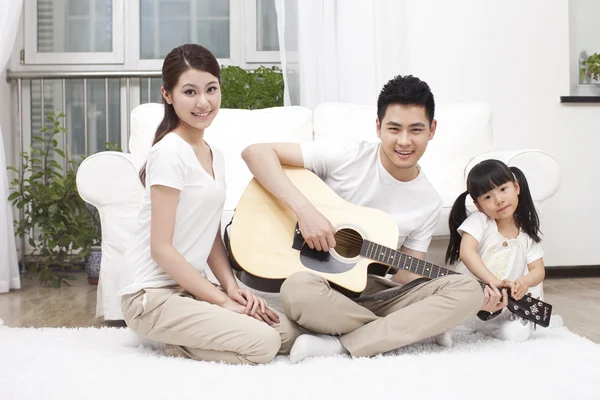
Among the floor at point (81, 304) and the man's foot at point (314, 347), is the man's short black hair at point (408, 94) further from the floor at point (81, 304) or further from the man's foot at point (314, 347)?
the floor at point (81, 304)

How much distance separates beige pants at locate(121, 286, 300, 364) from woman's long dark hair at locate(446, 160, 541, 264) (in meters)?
0.78

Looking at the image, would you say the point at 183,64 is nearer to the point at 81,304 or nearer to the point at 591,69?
the point at 81,304

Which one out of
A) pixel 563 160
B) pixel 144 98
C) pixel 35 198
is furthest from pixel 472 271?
pixel 144 98

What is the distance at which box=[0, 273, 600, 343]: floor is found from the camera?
7.38 ft

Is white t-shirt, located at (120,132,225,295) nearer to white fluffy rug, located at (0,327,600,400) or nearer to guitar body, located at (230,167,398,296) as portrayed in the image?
guitar body, located at (230,167,398,296)

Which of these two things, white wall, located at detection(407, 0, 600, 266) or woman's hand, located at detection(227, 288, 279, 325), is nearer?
woman's hand, located at detection(227, 288, 279, 325)

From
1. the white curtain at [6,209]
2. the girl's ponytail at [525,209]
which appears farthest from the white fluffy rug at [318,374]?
the white curtain at [6,209]

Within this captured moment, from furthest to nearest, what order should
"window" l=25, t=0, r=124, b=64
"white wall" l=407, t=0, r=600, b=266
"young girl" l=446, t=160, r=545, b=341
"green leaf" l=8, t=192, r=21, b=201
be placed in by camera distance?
"window" l=25, t=0, r=124, b=64
"white wall" l=407, t=0, r=600, b=266
"green leaf" l=8, t=192, r=21, b=201
"young girl" l=446, t=160, r=545, b=341

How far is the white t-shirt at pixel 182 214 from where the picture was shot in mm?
1632

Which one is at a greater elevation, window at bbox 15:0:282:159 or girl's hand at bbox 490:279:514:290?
window at bbox 15:0:282:159

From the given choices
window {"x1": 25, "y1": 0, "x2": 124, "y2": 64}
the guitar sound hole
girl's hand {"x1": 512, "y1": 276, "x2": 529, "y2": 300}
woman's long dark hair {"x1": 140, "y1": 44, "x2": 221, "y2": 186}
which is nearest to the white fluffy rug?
girl's hand {"x1": 512, "y1": 276, "x2": 529, "y2": 300}

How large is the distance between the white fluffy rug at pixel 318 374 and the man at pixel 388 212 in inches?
2.9

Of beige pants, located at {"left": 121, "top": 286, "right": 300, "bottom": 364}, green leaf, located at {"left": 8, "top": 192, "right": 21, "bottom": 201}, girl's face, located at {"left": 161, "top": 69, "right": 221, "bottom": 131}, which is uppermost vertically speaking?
girl's face, located at {"left": 161, "top": 69, "right": 221, "bottom": 131}

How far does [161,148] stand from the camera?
1.63 meters
